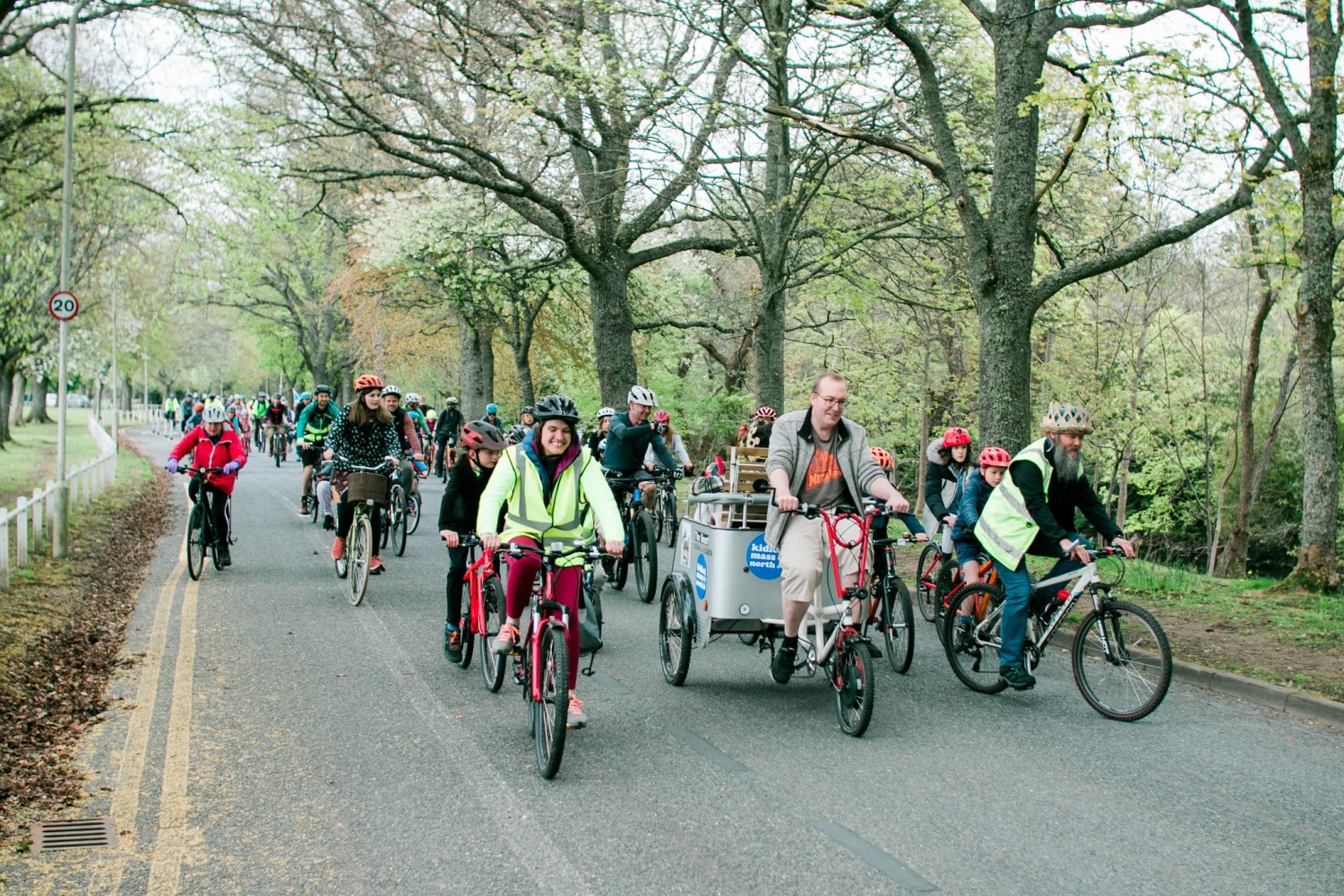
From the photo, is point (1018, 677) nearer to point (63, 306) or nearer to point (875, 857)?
point (875, 857)

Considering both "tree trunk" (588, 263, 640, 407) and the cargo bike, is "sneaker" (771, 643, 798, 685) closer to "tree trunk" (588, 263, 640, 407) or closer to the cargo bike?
the cargo bike

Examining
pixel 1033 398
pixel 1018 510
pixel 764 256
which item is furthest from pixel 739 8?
pixel 1033 398

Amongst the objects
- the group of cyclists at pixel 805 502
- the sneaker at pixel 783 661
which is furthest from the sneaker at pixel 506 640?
the sneaker at pixel 783 661

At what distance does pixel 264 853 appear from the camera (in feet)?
16.4

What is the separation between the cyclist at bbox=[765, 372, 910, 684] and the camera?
7.23m

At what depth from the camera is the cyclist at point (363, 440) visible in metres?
12.0

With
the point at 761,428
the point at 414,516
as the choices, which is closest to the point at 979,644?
the point at 761,428

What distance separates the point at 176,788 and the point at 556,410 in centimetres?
266

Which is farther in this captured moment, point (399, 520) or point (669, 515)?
point (669, 515)

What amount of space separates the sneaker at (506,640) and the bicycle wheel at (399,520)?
27.9 ft

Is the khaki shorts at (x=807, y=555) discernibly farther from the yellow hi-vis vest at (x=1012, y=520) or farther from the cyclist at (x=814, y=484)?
the yellow hi-vis vest at (x=1012, y=520)

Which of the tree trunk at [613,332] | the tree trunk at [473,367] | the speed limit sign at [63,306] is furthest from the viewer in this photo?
the tree trunk at [473,367]

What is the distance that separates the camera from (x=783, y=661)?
7594 millimetres

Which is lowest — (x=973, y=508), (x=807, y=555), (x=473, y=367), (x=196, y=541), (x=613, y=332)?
(x=196, y=541)
